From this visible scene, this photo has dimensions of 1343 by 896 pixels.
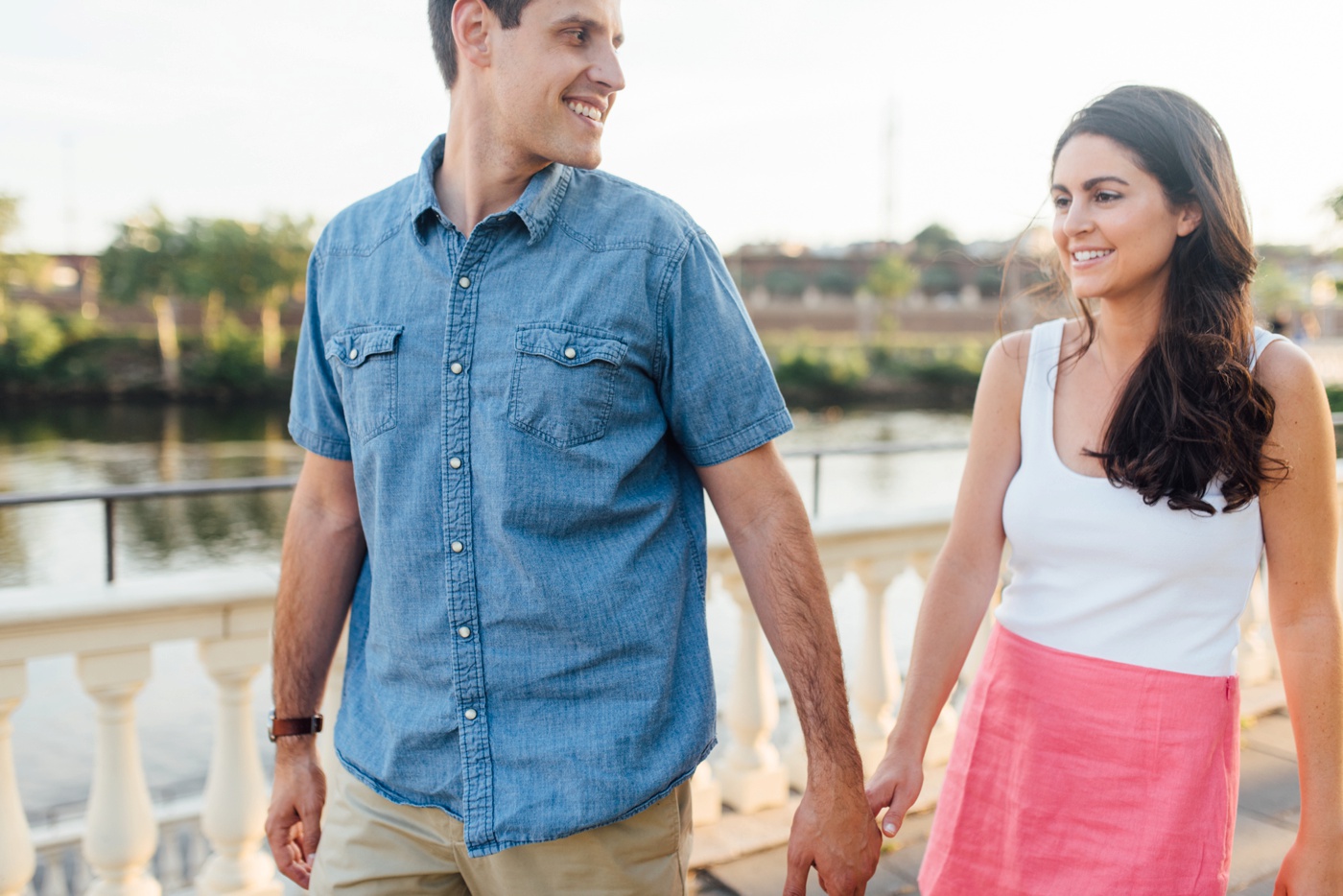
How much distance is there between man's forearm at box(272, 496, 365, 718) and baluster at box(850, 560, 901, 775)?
153 cm

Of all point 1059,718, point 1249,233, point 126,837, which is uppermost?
point 1249,233

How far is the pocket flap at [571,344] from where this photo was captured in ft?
3.96

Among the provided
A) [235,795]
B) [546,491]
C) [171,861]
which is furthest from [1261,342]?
[171,861]

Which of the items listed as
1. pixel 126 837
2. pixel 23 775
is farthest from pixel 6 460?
pixel 126 837

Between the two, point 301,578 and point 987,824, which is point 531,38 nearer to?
point 301,578

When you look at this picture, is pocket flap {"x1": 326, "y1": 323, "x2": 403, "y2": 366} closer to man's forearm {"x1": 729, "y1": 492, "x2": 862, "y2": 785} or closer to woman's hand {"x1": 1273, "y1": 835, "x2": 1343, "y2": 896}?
man's forearm {"x1": 729, "y1": 492, "x2": 862, "y2": 785}

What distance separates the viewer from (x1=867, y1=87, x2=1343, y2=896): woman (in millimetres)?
1319

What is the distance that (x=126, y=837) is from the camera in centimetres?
192

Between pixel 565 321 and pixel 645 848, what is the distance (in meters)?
0.63

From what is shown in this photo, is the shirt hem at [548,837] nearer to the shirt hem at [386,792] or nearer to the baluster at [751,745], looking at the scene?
the shirt hem at [386,792]

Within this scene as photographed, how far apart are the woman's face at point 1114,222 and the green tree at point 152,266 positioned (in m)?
50.5

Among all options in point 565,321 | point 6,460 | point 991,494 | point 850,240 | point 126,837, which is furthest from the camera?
point 850,240

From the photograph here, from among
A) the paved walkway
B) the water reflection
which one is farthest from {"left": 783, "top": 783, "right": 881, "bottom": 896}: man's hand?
the water reflection

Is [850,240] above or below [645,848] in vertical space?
above
